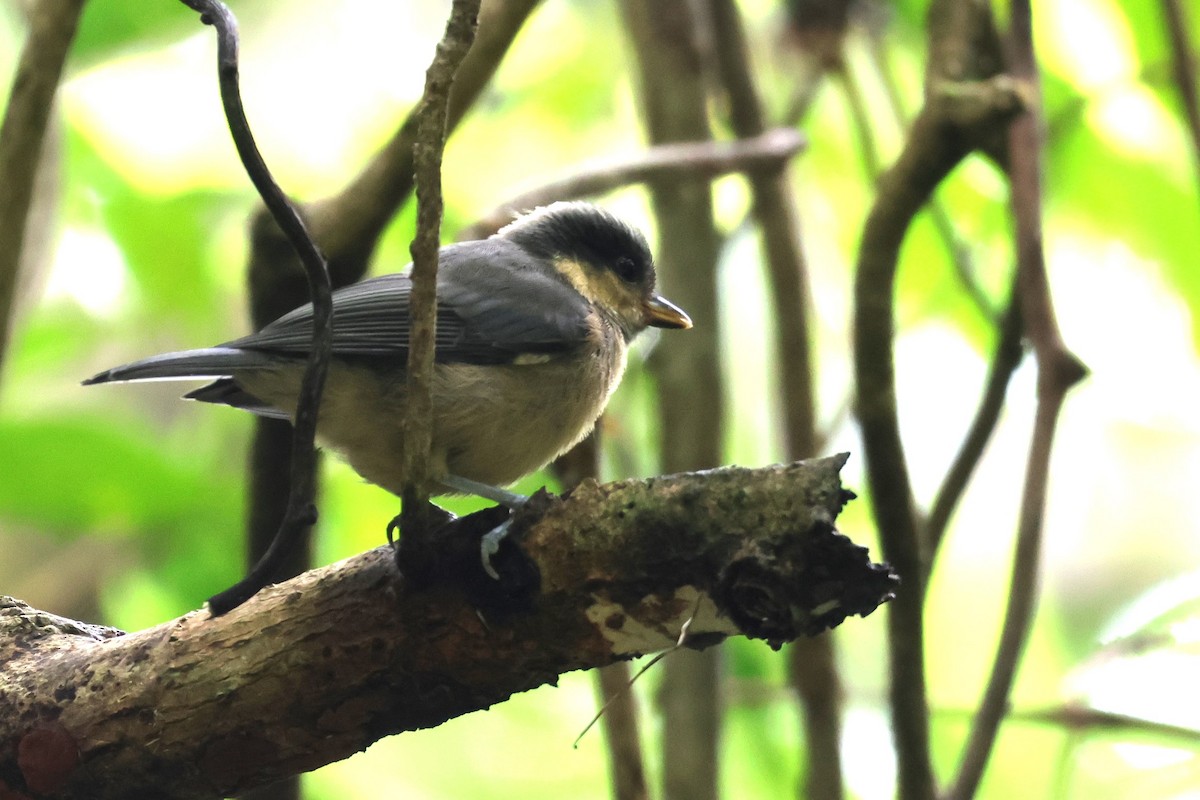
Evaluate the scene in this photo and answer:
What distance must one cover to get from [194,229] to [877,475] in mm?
2076

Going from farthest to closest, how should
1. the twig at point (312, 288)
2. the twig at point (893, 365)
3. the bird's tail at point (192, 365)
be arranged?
the twig at point (893, 365) < the bird's tail at point (192, 365) < the twig at point (312, 288)

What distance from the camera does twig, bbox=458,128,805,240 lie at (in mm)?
3086

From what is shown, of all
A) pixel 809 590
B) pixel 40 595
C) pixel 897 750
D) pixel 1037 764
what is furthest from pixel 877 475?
pixel 40 595

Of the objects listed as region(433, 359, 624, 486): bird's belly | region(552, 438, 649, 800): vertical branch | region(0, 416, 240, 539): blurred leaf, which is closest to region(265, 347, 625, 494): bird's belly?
region(433, 359, 624, 486): bird's belly

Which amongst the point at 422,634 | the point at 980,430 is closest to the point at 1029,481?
the point at 980,430

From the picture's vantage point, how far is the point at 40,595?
4.27 metres

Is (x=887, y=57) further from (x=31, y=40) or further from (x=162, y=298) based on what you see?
(x=31, y=40)

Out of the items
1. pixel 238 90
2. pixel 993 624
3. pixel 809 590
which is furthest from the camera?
pixel 993 624

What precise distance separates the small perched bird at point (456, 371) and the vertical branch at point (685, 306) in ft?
2.41

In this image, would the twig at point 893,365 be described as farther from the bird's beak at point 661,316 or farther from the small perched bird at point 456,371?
the bird's beak at point 661,316

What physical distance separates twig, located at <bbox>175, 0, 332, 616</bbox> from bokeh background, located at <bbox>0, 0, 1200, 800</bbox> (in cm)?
164

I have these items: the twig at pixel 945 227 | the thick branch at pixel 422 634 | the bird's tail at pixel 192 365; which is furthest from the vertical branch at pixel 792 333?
the thick branch at pixel 422 634

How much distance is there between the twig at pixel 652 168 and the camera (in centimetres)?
309

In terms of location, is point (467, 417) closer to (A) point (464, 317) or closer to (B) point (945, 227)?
(A) point (464, 317)
